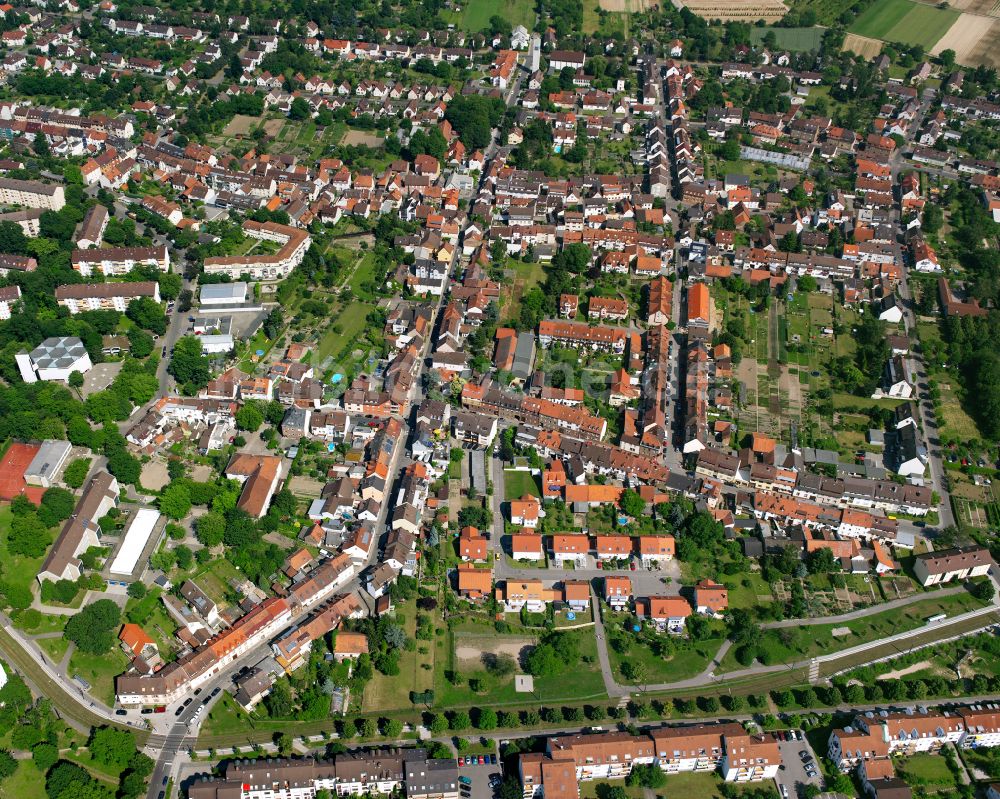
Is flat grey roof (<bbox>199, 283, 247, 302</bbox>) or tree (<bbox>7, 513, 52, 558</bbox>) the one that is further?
flat grey roof (<bbox>199, 283, 247, 302</bbox>)

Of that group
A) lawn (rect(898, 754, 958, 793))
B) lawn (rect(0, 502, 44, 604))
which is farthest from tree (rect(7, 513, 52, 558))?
lawn (rect(898, 754, 958, 793))

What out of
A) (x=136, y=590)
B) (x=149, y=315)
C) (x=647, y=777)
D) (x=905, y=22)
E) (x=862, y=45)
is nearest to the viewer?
(x=647, y=777)

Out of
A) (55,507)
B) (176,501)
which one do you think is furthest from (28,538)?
(176,501)

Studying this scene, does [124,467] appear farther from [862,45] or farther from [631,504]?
[862,45]

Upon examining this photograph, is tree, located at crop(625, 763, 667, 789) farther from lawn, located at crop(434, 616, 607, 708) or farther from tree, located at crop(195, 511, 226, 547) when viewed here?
tree, located at crop(195, 511, 226, 547)

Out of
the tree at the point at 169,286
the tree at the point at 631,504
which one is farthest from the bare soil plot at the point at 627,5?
the tree at the point at 631,504

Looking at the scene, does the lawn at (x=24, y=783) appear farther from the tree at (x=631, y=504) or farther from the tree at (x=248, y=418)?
the tree at (x=631, y=504)

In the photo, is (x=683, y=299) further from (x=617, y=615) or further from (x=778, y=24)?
(x=778, y=24)
